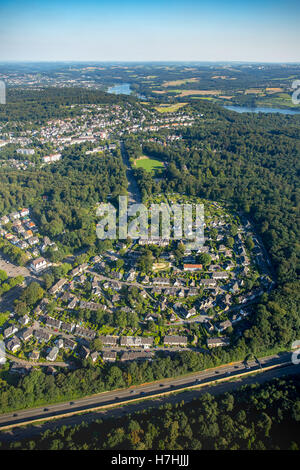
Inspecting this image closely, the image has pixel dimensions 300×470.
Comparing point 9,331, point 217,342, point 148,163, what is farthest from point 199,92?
point 9,331

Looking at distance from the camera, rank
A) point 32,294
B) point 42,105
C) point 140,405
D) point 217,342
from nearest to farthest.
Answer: point 140,405 < point 217,342 < point 32,294 < point 42,105

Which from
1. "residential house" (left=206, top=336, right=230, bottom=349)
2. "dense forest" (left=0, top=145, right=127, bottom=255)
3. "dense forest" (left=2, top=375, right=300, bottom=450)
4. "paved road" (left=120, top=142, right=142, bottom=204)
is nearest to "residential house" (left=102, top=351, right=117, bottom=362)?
"dense forest" (left=2, top=375, right=300, bottom=450)

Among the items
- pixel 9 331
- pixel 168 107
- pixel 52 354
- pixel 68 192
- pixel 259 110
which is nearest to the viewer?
pixel 52 354

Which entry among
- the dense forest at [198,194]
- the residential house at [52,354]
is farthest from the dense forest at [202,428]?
the residential house at [52,354]

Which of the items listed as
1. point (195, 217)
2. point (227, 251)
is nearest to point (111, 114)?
point (195, 217)

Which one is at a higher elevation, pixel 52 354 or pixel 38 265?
pixel 38 265

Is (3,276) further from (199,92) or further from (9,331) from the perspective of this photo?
(199,92)

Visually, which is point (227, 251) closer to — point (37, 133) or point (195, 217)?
point (195, 217)
